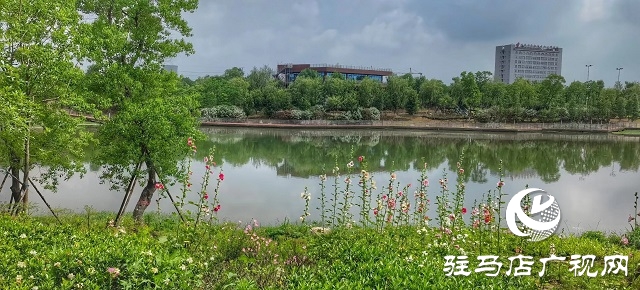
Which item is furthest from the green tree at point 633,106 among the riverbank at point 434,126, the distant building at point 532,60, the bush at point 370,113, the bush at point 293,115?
the distant building at point 532,60

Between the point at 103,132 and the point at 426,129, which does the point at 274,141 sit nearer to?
the point at 426,129

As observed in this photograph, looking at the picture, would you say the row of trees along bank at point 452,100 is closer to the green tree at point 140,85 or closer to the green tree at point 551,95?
the green tree at point 551,95

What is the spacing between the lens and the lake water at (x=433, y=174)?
458 inches

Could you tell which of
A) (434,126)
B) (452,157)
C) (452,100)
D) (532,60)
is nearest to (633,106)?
(452,100)

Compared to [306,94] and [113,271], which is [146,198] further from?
[306,94]

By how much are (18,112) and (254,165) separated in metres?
14.0

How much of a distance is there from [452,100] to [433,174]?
40266 mm

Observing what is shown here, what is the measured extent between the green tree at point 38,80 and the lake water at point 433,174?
113 inches

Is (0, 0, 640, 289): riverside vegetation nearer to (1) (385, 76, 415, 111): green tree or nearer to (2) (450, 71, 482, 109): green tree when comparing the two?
(1) (385, 76, 415, 111): green tree

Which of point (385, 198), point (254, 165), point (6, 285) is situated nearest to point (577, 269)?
point (385, 198)

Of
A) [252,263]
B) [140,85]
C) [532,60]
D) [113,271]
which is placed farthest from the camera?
[532,60]

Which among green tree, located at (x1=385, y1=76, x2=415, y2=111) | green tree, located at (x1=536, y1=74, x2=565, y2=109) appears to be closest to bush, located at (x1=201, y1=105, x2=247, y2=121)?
green tree, located at (x1=385, y1=76, x2=415, y2=111)

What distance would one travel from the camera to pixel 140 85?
8.87 metres

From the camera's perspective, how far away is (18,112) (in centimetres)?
677
